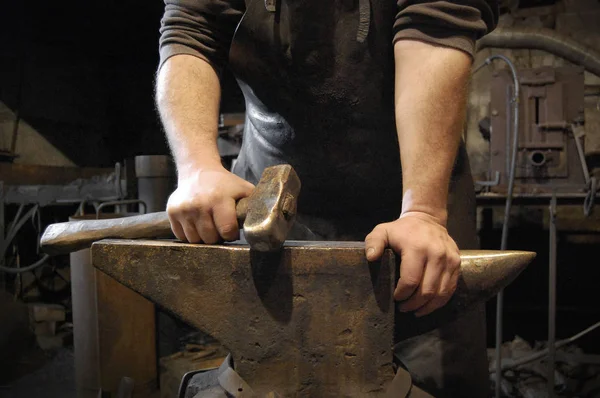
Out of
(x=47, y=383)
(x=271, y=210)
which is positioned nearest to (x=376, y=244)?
(x=271, y=210)

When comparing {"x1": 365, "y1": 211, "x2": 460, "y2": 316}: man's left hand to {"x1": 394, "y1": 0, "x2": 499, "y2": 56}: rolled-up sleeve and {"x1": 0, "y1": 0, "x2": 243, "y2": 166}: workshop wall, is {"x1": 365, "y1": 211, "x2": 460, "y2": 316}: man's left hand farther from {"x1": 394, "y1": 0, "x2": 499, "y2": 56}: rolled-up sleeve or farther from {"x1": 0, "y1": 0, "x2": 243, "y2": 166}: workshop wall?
{"x1": 0, "y1": 0, "x2": 243, "y2": 166}: workshop wall

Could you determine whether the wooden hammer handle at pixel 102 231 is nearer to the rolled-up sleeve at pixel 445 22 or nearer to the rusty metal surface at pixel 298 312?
the rusty metal surface at pixel 298 312

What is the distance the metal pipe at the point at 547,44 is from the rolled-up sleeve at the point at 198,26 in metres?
2.71

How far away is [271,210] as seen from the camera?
720mm

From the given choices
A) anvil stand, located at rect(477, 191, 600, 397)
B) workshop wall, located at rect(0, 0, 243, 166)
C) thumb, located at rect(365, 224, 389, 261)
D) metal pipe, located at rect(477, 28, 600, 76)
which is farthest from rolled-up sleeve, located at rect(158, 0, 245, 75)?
workshop wall, located at rect(0, 0, 243, 166)

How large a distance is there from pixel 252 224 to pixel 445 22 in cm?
61

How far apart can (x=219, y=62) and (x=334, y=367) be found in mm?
830

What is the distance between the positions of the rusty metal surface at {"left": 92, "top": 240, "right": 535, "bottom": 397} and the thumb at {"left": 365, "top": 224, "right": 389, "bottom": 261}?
0.02 metres

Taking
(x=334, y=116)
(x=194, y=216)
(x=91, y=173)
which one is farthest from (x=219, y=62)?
(x=91, y=173)

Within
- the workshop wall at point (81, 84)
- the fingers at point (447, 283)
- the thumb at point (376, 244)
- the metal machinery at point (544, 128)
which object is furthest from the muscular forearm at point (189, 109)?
the workshop wall at point (81, 84)

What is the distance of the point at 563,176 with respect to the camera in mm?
2764

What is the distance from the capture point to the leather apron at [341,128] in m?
1.14

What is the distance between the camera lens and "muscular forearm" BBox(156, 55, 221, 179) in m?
0.99

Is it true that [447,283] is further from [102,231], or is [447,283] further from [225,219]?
[102,231]
